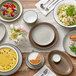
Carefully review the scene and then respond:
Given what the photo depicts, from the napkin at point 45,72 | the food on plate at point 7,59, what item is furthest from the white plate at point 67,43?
the food on plate at point 7,59

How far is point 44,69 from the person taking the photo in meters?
1.43

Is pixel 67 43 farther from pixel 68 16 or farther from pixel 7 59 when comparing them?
pixel 7 59

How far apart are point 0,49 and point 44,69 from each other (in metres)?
0.48

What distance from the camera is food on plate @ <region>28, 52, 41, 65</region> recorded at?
55.1 inches

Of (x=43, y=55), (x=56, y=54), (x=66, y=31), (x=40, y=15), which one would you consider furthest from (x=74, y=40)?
(x=40, y=15)

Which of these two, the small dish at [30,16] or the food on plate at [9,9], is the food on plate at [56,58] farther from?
the food on plate at [9,9]

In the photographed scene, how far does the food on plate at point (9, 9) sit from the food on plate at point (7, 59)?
1.24 feet

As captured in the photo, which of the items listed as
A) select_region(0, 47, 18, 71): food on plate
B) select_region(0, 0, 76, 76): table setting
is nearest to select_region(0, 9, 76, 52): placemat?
select_region(0, 0, 76, 76): table setting

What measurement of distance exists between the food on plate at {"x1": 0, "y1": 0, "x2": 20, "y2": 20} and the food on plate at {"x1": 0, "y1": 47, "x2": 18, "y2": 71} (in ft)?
1.24

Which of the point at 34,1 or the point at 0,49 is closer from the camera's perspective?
the point at 0,49

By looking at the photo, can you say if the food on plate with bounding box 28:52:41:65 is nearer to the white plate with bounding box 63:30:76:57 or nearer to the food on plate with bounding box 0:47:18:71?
the food on plate with bounding box 0:47:18:71

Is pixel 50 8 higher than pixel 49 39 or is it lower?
higher

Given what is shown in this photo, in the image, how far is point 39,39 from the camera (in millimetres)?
1523

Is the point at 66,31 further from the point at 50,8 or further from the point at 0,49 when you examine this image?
the point at 0,49
